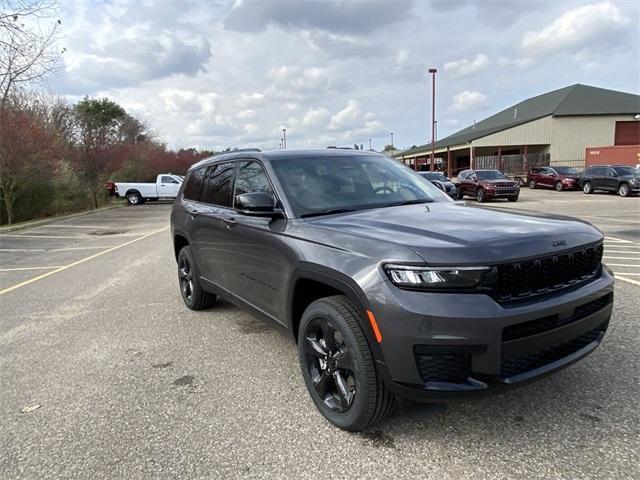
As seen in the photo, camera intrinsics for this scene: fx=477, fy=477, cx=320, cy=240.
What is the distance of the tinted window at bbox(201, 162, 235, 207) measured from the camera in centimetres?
465

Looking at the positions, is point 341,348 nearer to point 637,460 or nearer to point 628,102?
point 637,460

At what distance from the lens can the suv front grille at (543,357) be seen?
8.19ft

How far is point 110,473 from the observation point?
2650 millimetres

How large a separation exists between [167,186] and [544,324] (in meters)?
30.5

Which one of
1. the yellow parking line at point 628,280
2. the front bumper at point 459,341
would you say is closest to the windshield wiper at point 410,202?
the front bumper at point 459,341

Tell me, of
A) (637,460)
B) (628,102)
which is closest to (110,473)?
(637,460)

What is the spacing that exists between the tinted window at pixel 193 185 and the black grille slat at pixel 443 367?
371 cm

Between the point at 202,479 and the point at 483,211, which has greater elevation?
the point at 483,211

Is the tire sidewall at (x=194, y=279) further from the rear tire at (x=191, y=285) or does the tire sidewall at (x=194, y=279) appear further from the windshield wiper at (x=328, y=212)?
the windshield wiper at (x=328, y=212)

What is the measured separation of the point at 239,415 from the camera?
10.6 ft

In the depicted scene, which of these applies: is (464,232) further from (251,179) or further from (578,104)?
(578,104)

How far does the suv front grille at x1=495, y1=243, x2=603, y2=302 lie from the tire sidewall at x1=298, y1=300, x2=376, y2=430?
835mm

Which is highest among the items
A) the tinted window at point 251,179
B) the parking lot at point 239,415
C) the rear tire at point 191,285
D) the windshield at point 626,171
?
the tinted window at point 251,179

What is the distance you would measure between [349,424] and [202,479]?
881 millimetres
